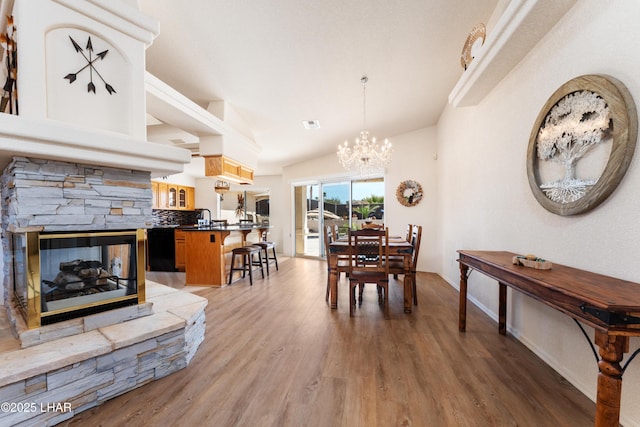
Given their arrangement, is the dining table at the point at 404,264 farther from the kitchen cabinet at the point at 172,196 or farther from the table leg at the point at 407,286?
the kitchen cabinet at the point at 172,196

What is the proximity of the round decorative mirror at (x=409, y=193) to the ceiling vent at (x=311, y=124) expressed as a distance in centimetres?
216

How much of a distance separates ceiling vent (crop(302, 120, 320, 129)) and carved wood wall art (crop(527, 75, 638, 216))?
3.00 meters

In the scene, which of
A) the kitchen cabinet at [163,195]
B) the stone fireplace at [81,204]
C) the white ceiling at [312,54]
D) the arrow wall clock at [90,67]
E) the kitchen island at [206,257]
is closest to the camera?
the stone fireplace at [81,204]

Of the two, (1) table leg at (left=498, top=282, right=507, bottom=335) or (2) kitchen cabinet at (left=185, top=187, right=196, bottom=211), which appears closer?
(1) table leg at (left=498, top=282, right=507, bottom=335)

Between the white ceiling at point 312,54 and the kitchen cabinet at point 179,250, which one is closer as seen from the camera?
the white ceiling at point 312,54

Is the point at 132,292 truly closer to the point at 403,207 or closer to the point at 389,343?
the point at 389,343

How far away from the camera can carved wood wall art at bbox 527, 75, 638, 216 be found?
130 cm

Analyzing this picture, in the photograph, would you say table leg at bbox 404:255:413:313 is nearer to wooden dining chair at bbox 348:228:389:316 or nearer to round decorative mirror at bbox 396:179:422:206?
wooden dining chair at bbox 348:228:389:316

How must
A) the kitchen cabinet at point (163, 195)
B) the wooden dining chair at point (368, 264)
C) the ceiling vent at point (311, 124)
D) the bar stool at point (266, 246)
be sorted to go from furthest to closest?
1. the kitchen cabinet at point (163, 195)
2. the bar stool at point (266, 246)
3. the ceiling vent at point (311, 124)
4. the wooden dining chair at point (368, 264)

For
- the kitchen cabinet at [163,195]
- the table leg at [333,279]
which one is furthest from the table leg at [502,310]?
the kitchen cabinet at [163,195]

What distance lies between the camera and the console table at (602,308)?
35.6 inches

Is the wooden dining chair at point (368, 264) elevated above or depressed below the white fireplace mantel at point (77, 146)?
below

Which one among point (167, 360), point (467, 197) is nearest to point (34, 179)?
point (167, 360)

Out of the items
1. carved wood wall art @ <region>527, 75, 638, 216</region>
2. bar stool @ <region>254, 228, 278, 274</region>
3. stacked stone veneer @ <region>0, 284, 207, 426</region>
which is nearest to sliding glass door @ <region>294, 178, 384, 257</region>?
bar stool @ <region>254, 228, 278, 274</region>
